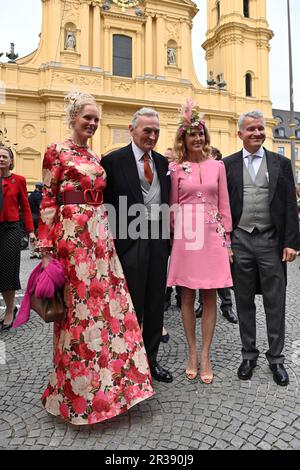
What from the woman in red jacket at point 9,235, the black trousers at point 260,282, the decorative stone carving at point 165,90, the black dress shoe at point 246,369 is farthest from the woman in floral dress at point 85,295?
the decorative stone carving at point 165,90

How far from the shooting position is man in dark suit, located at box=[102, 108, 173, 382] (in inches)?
104

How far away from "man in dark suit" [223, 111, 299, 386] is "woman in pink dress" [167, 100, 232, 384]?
5.5 inches

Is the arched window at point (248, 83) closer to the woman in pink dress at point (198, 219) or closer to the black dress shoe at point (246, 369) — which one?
the woman in pink dress at point (198, 219)

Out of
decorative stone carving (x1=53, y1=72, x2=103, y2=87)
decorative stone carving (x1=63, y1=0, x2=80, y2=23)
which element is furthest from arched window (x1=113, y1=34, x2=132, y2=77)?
decorative stone carving (x1=63, y1=0, x2=80, y2=23)

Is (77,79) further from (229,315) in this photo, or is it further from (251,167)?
(251,167)

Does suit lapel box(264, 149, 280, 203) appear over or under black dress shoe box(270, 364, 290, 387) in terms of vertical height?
over

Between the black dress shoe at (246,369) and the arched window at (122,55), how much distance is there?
2569cm

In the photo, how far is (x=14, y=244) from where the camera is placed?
14.4ft

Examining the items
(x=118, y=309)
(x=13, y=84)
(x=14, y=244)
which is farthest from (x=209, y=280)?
(x=13, y=84)

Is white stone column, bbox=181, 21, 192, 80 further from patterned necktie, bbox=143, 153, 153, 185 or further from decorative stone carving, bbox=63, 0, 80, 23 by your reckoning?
patterned necktie, bbox=143, 153, 153, 185

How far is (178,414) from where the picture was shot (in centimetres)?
240

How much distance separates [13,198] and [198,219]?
2483mm
